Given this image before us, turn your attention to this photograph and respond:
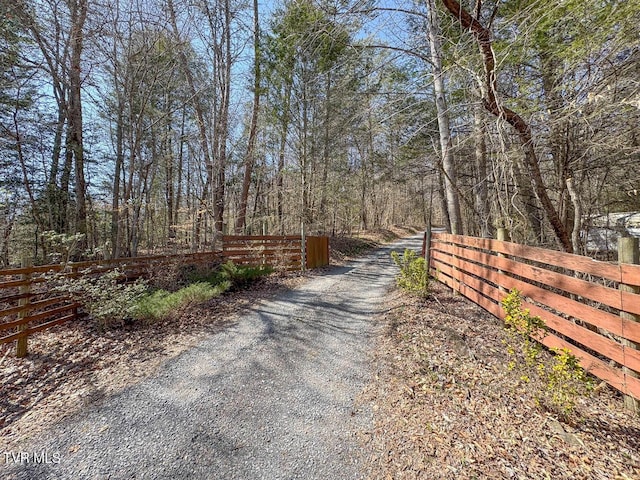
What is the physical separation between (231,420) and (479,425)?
1.96m

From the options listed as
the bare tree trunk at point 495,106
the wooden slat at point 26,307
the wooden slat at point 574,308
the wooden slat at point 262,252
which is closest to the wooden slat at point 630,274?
the wooden slat at point 574,308

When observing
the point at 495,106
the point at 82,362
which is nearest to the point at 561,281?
the point at 495,106

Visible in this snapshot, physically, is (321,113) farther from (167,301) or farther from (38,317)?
(38,317)

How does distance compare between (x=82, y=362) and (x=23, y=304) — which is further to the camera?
(x=23, y=304)

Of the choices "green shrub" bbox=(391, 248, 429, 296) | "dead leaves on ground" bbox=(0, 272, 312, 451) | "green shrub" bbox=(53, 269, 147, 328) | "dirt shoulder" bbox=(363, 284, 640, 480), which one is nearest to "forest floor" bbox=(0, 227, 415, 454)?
"dead leaves on ground" bbox=(0, 272, 312, 451)

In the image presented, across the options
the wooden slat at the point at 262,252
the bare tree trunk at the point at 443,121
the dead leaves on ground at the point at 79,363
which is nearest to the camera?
the dead leaves on ground at the point at 79,363

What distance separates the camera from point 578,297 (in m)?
3.13

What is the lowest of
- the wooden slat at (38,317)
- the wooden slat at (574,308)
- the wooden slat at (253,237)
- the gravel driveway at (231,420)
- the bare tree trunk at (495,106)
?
the gravel driveway at (231,420)

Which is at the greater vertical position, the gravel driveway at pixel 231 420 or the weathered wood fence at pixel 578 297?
the weathered wood fence at pixel 578 297

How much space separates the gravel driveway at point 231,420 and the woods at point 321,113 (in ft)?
9.25

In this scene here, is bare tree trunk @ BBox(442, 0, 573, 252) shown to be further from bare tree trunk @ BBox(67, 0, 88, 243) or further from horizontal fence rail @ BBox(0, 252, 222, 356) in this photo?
bare tree trunk @ BBox(67, 0, 88, 243)

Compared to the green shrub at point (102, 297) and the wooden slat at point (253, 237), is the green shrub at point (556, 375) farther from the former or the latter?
the wooden slat at point (253, 237)

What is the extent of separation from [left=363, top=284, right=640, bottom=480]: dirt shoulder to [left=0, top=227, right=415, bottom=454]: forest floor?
2628 mm

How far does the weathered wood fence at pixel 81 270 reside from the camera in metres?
3.56
